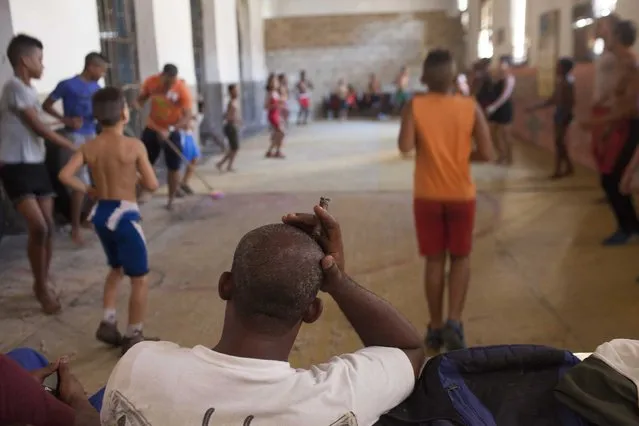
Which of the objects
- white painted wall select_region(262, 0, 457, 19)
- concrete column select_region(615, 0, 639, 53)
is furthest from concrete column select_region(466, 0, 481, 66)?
concrete column select_region(615, 0, 639, 53)

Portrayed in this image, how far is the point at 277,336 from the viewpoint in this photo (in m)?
1.27

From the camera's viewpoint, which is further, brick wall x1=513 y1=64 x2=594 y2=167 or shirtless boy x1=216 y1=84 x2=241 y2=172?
shirtless boy x1=216 y1=84 x2=241 y2=172

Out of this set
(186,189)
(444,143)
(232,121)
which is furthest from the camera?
(232,121)

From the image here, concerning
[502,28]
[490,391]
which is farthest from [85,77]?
[502,28]

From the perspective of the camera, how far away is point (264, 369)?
1.21 m

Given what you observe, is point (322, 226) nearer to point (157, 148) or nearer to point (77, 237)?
point (77, 237)

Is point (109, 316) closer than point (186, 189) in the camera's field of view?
Yes

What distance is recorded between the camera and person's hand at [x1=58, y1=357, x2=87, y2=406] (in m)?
1.60

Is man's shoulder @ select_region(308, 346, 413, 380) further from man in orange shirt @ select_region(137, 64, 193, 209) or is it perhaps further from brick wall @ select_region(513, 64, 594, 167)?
brick wall @ select_region(513, 64, 594, 167)

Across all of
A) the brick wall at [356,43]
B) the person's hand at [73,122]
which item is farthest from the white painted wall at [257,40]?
the person's hand at [73,122]

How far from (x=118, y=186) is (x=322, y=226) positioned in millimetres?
2048

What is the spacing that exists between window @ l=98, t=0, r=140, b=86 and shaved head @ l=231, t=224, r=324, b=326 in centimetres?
713

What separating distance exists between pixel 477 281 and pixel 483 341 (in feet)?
3.12

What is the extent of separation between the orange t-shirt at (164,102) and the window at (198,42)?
5.51m
